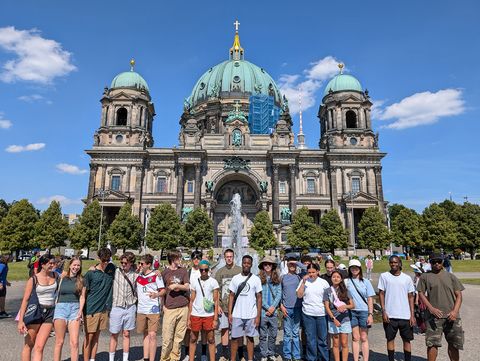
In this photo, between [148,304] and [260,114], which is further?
[260,114]

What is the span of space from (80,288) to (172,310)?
1883mm

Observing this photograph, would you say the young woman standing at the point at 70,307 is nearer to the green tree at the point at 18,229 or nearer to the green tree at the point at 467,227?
the green tree at the point at 18,229

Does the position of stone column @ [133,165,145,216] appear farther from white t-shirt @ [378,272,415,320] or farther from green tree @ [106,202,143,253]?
white t-shirt @ [378,272,415,320]

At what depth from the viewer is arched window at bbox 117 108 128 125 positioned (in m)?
58.5

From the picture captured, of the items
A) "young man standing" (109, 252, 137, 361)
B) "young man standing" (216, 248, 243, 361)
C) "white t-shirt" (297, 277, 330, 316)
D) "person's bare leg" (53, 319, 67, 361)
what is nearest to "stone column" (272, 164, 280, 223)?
"young man standing" (216, 248, 243, 361)

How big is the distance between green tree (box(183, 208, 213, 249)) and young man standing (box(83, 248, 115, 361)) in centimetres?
3955

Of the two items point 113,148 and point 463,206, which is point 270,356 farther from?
point 463,206

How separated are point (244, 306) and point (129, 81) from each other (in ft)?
195

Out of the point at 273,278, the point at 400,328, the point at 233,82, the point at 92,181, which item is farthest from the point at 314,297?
the point at 233,82

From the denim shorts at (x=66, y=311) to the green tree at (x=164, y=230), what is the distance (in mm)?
39181

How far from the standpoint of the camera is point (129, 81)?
195 feet

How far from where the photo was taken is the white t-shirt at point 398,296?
23.0 ft

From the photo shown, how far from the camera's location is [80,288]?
659cm

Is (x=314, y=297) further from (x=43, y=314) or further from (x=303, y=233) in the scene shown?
(x=303, y=233)
